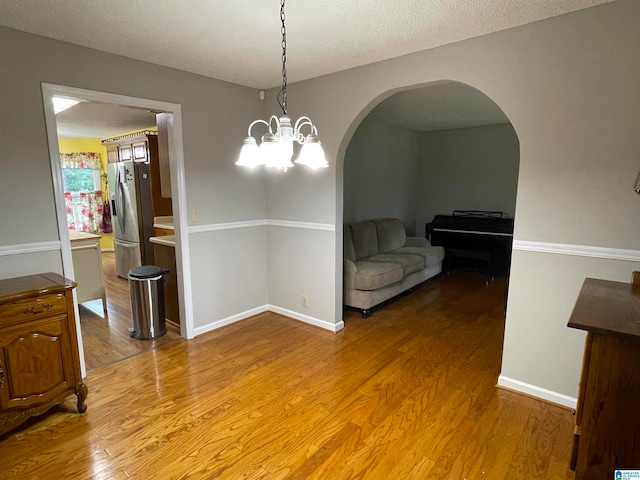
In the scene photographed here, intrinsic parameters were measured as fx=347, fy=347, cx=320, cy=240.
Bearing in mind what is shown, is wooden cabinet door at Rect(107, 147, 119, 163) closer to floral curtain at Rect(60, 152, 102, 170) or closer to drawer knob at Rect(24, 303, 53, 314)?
floral curtain at Rect(60, 152, 102, 170)

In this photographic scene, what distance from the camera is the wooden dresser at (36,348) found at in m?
1.85

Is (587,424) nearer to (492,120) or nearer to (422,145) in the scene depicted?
(492,120)

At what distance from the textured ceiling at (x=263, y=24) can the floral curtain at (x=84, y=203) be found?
18.1ft

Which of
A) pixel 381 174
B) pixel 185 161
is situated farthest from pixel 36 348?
pixel 381 174

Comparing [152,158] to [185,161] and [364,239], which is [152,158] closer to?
[185,161]

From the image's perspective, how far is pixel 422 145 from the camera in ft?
21.0

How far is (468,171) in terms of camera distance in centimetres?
595

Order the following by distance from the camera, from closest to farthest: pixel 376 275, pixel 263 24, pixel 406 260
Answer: pixel 263 24 < pixel 376 275 < pixel 406 260

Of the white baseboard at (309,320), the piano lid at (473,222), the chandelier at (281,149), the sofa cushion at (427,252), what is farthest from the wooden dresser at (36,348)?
the piano lid at (473,222)

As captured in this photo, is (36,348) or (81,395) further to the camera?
(81,395)

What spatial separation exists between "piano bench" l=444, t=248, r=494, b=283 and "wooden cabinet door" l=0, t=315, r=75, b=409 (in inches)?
195

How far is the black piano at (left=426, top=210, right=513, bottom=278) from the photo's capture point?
513 centimetres

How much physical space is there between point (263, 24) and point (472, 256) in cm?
443

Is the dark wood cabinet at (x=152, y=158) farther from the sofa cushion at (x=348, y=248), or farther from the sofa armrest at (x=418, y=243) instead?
the sofa armrest at (x=418, y=243)
